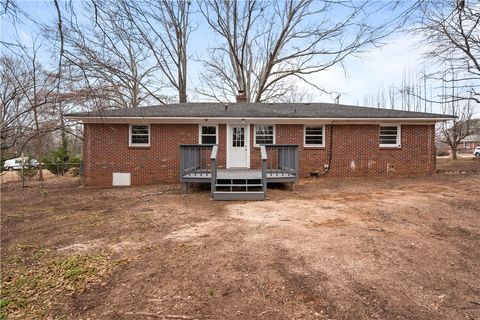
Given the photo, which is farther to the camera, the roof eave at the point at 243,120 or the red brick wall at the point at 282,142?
the red brick wall at the point at 282,142

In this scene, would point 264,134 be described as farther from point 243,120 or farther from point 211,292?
point 211,292

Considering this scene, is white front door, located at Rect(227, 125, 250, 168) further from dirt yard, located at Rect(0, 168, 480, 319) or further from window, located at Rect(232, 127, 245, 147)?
dirt yard, located at Rect(0, 168, 480, 319)

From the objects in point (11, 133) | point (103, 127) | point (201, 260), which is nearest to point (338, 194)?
point (201, 260)

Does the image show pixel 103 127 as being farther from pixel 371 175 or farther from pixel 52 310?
pixel 371 175

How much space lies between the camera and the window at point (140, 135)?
11297 mm

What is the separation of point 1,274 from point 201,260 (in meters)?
2.46

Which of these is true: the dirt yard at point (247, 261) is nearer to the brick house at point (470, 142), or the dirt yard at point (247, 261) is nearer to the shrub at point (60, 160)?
the shrub at point (60, 160)

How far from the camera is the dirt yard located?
252 centimetres

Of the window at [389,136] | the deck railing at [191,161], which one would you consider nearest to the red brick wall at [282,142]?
the window at [389,136]

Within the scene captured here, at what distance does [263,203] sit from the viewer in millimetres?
7047

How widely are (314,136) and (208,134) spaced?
4502mm

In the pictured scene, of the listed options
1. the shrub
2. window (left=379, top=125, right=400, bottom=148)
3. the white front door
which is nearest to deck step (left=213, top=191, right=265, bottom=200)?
the white front door

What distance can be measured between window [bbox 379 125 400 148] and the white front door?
228 inches

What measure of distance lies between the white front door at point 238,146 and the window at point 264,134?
40 cm
